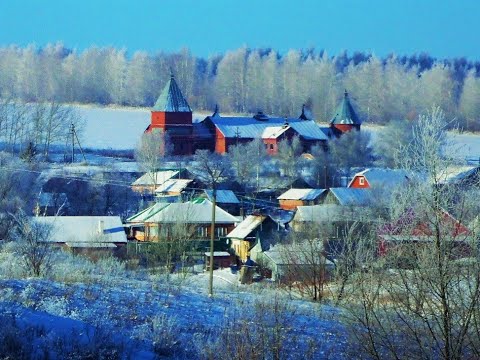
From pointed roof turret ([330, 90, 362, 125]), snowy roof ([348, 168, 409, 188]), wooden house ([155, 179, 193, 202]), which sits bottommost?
wooden house ([155, 179, 193, 202])

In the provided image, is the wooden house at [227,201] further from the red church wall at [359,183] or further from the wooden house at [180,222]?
the red church wall at [359,183]

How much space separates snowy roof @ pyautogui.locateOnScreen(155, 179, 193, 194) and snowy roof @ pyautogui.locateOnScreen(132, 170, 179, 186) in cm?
61

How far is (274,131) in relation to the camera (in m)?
35.7

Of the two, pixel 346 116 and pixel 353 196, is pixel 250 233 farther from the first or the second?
pixel 346 116

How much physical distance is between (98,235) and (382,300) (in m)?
12.3

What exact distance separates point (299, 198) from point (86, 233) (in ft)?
23.5

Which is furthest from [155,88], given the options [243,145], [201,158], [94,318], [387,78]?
[94,318]

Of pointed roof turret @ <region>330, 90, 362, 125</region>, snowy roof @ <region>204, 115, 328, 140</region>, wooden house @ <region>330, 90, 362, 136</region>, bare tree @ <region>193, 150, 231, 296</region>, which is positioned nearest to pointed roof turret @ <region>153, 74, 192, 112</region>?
snowy roof @ <region>204, 115, 328, 140</region>

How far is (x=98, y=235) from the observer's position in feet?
56.0

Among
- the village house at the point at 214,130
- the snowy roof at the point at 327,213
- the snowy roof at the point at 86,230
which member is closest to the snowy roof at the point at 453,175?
the snowy roof at the point at 86,230

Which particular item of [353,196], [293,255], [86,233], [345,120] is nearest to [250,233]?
[86,233]

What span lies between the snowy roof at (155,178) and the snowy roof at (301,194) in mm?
4056

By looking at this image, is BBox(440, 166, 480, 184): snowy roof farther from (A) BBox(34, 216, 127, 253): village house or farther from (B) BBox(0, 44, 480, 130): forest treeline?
(B) BBox(0, 44, 480, 130): forest treeline

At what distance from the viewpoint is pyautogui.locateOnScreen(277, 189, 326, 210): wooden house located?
2265 cm
